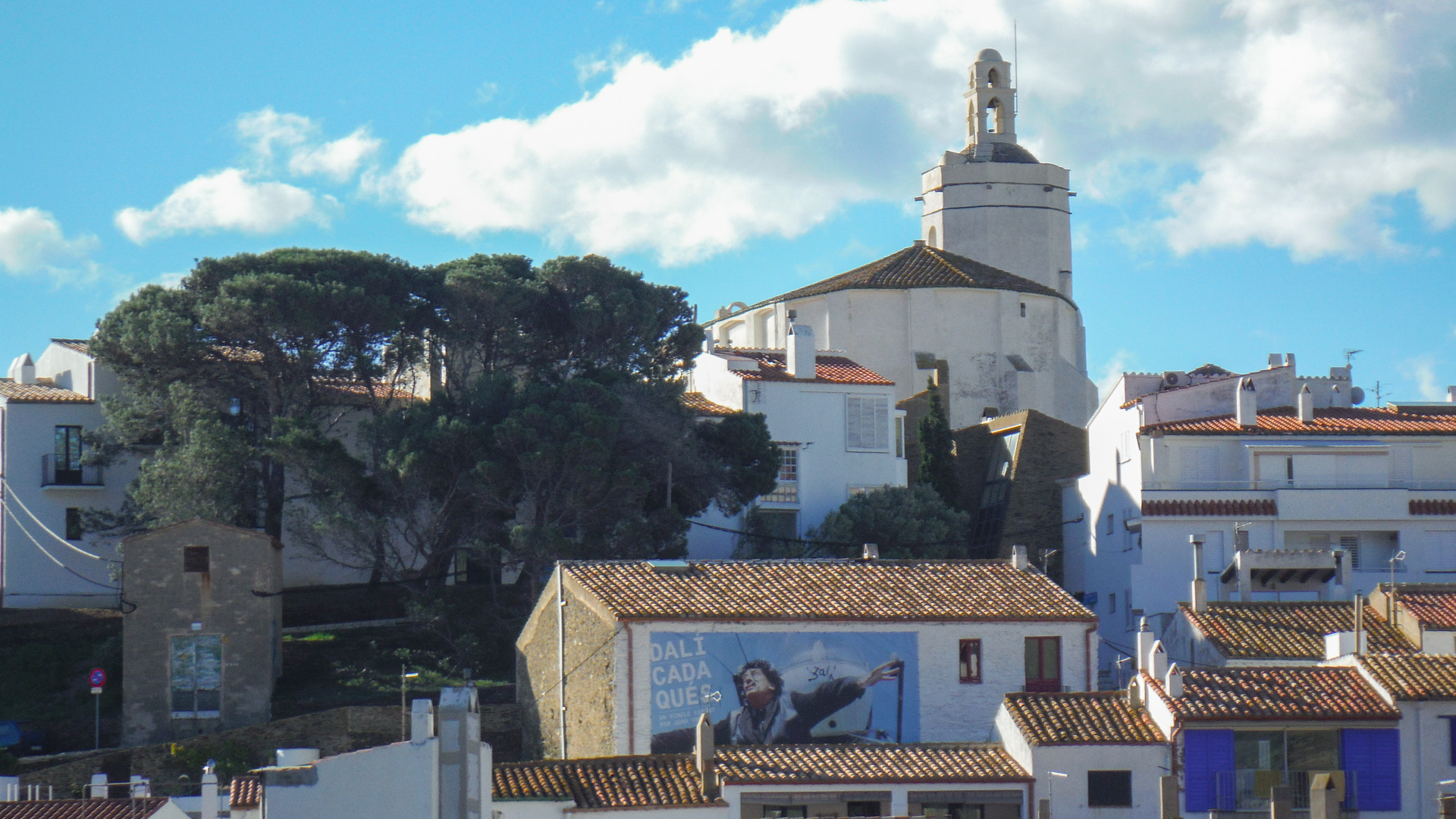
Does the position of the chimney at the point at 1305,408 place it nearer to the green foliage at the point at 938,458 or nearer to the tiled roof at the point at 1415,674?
the green foliage at the point at 938,458

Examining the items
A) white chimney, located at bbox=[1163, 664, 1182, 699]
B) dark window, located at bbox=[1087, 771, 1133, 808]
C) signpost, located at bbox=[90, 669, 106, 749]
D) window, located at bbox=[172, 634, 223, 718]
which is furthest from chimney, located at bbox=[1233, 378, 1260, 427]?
signpost, located at bbox=[90, 669, 106, 749]

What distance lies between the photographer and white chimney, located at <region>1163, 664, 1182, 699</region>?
1270 inches

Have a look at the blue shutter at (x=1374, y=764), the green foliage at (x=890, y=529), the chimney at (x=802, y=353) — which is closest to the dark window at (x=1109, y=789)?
the blue shutter at (x=1374, y=764)

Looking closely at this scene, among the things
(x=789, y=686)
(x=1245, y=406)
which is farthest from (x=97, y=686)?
(x=1245, y=406)

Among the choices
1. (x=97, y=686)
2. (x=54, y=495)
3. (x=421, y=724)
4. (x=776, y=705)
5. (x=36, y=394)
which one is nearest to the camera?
(x=421, y=724)

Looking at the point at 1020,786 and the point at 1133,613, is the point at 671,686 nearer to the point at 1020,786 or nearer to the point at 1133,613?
the point at 1020,786

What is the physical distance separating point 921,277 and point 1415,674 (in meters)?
38.2

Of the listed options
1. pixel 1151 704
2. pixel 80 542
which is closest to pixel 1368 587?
pixel 1151 704

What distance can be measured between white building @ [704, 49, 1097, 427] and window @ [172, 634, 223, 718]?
28.8 m

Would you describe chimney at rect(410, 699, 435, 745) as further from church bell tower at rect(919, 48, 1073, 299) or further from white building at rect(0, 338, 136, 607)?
church bell tower at rect(919, 48, 1073, 299)

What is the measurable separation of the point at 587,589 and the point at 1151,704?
1125 centimetres

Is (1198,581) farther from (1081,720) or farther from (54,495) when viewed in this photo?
(54,495)

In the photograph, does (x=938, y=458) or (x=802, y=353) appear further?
(x=938, y=458)

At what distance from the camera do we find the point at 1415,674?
3284cm
